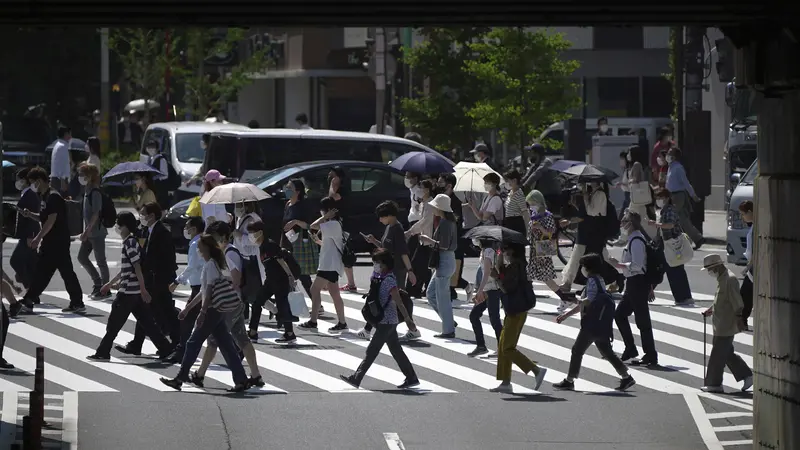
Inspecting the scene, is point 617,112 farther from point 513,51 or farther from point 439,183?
point 439,183

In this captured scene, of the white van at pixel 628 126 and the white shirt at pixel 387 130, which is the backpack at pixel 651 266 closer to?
the white shirt at pixel 387 130

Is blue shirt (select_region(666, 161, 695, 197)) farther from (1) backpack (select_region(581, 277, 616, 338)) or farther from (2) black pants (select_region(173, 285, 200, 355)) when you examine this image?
(2) black pants (select_region(173, 285, 200, 355))

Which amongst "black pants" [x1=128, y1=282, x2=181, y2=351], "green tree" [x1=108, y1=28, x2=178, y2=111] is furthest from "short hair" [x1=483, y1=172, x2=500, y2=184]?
"green tree" [x1=108, y1=28, x2=178, y2=111]

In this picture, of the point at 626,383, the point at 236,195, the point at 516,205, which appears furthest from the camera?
the point at 516,205

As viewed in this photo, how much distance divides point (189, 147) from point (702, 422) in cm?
1944

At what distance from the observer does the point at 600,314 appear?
1608 centimetres

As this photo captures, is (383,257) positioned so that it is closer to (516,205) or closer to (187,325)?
(187,325)

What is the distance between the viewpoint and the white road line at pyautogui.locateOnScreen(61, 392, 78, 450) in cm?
1366

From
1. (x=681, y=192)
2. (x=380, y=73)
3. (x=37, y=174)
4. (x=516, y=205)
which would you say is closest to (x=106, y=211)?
(x=37, y=174)

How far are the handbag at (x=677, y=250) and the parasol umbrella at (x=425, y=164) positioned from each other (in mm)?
4319

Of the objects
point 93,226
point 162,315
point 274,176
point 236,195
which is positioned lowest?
point 162,315

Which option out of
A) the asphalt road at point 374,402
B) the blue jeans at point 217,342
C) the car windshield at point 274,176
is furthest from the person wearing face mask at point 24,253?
the blue jeans at point 217,342

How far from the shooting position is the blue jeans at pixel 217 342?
1579cm

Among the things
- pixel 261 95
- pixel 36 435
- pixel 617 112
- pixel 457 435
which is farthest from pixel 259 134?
pixel 261 95
